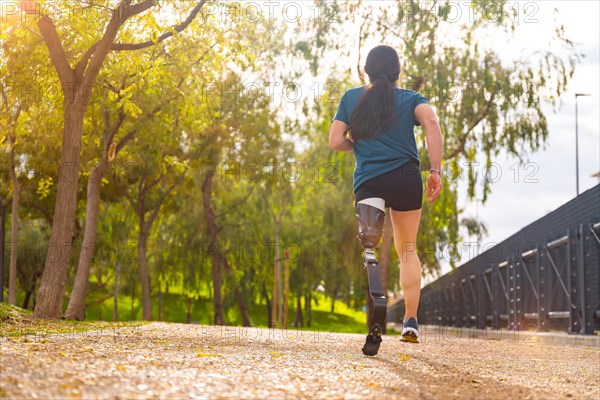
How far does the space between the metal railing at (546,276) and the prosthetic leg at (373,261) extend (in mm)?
7113

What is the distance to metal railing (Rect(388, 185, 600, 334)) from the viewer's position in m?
12.4

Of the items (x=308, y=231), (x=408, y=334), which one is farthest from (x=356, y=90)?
(x=308, y=231)

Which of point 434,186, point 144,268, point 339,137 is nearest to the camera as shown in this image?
point 434,186

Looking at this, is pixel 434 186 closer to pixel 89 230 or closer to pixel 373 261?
pixel 373 261

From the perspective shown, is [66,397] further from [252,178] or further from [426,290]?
[426,290]

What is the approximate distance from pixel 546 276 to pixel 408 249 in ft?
32.2

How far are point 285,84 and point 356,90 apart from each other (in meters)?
18.9

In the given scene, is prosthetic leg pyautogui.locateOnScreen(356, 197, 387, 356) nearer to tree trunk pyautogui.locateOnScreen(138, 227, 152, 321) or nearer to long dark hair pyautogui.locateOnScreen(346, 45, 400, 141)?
long dark hair pyautogui.locateOnScreen(346, 45, 400, 141)

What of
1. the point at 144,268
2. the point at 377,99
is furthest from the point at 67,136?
the point at 144,268

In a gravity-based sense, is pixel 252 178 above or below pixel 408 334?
above

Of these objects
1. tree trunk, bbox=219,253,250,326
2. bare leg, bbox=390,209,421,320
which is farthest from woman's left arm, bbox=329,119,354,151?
tree trunk, bbox=219,253,250,326

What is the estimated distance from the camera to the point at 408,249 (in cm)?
598

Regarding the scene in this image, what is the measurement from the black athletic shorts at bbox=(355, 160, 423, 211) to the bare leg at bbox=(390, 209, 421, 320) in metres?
0.08

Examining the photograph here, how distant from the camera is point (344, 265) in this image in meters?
32.6
